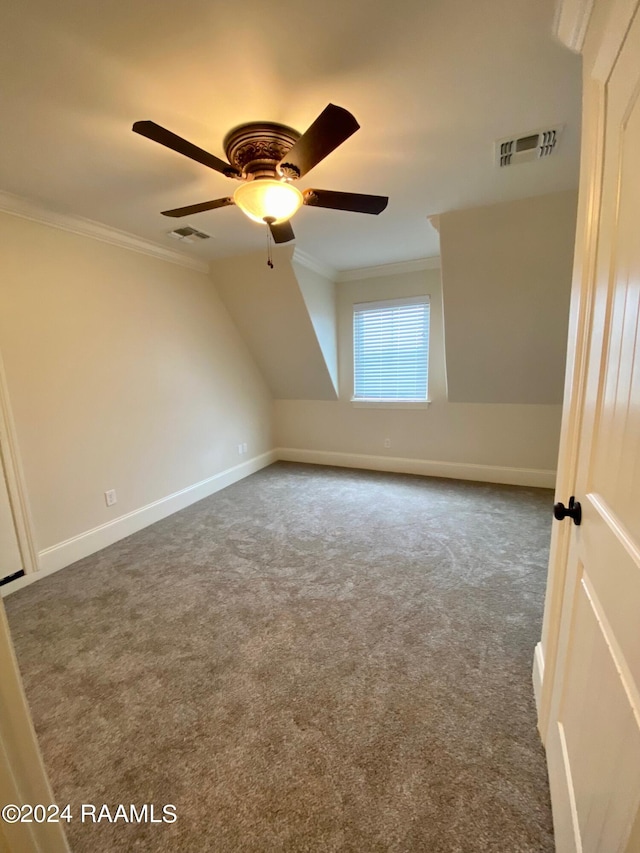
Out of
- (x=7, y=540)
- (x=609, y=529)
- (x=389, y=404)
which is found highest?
(x=609, y=529)

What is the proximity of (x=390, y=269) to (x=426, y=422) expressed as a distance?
1713mm

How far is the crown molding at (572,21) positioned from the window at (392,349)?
280cm

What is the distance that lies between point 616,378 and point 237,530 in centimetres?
281

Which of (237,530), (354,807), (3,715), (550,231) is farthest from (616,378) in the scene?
(237,530)

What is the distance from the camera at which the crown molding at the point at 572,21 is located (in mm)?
1021

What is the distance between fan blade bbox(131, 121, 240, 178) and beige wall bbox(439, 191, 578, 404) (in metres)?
1.73

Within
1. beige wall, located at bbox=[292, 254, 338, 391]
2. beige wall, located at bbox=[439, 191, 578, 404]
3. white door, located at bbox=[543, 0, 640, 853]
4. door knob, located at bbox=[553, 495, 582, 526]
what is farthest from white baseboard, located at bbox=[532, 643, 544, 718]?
beige wall, located at bbox=[292, 254, 338, 391]

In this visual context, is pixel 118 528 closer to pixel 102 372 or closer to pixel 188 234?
pixel 102 372

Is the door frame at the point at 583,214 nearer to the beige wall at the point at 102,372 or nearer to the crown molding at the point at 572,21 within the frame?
the crown molding at the point at 572,21

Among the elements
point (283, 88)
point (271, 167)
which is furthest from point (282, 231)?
point (283, 88)

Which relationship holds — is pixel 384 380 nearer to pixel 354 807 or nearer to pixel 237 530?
pixel 237 530

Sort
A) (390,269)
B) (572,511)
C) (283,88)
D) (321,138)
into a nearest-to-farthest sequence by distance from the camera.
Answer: (572,511)
(321,138)
(283,88)
(390,269)

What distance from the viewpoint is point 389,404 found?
4.32m

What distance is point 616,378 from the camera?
30.0 inches
